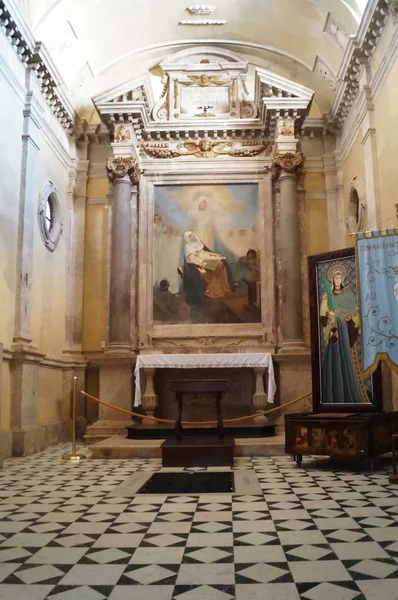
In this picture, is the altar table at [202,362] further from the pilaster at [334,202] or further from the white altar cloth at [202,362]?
the pilaster at [334,202]

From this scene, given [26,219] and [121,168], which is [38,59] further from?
[26,219]

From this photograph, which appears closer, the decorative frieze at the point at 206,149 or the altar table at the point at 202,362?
the altar table at the point at 202,362

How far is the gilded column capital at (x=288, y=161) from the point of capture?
43.3ft

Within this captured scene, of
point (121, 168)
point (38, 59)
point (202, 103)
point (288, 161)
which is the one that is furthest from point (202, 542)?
point (202, 103)

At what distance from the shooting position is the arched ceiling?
12.7m

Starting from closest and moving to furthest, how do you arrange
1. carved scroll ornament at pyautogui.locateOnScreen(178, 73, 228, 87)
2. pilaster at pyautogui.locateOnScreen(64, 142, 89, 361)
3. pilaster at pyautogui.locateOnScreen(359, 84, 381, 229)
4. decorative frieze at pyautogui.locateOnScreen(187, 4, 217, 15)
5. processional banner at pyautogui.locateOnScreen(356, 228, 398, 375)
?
1. processional banner at pyautogui.locateOnScreen(356, 228, 398, 375)
2. pilaster at pyautogui.locateOnScreen(359, 84, 381, 229)
3. decorative frieze at pyautogui.locateOnScreen(187, 4, 217, 15)
4. pilaster at pyautogui.locateOnScreen(64, 142, 89, 361)
5. carved scroll ornament at pyautogui.locateOnScreen(178, 73, 228, 87)

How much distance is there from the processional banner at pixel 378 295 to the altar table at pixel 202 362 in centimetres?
404

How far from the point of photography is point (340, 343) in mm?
9875

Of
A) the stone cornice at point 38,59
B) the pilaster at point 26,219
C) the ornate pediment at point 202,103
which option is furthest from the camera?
the ornate pediment at point 202,103

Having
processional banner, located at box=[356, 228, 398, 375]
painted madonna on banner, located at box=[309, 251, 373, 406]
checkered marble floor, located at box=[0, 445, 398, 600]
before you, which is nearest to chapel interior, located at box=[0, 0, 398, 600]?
painted madonna on banner, located at box=[309, 251, 373, 406]

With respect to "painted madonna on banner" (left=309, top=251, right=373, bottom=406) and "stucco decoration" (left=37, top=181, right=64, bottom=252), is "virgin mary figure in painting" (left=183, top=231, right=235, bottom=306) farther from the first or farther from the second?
"painted madonna on banner" (left=309, top=251, right=373, bottom=406)

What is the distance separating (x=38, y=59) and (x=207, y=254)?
541cm

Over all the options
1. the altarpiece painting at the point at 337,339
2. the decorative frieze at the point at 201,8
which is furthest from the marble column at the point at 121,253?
the altarpiece painting at the point at 337,339

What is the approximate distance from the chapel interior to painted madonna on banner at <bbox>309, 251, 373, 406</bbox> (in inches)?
1.5
